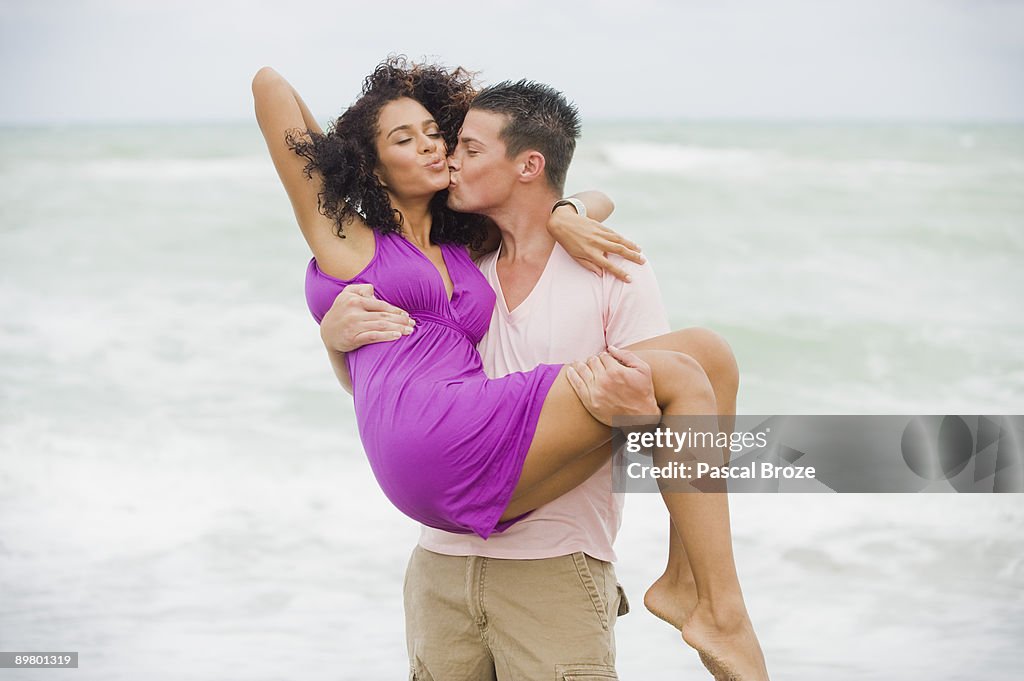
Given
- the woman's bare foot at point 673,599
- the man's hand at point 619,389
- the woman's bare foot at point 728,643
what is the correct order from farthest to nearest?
1. the woman's bare foot at point 673,599
2. the woman's bare foot at point 728,643
3. the man's hand at point 619,389

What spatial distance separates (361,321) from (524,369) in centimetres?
40

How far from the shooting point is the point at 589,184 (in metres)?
14.2

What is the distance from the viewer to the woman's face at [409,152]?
2844 millimetres

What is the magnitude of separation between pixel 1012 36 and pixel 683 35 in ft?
15.3

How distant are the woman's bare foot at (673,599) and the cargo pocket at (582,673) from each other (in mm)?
175

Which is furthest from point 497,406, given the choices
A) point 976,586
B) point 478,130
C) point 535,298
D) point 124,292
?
point 124,292

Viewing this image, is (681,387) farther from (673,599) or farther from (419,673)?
(419,673)

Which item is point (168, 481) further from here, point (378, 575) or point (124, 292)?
point (124, 292)

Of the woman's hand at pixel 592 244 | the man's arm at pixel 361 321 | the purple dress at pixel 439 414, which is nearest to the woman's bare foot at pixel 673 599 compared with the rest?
the purple dress at pixel 439 414

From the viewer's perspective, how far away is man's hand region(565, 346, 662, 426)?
2305mm

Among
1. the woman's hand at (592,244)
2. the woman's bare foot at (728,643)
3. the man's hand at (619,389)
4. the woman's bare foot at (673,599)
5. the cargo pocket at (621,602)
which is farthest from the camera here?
the cargo pocket at (621,602)

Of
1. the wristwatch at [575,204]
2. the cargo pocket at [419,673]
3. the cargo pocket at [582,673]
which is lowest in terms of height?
the cargo pocket at [419,673]

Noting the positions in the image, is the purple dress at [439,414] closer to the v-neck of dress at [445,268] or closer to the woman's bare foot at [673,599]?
the v-neck of dress at [445,268]

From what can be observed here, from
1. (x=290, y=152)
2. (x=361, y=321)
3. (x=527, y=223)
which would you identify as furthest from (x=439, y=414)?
(x=290, y=152)
